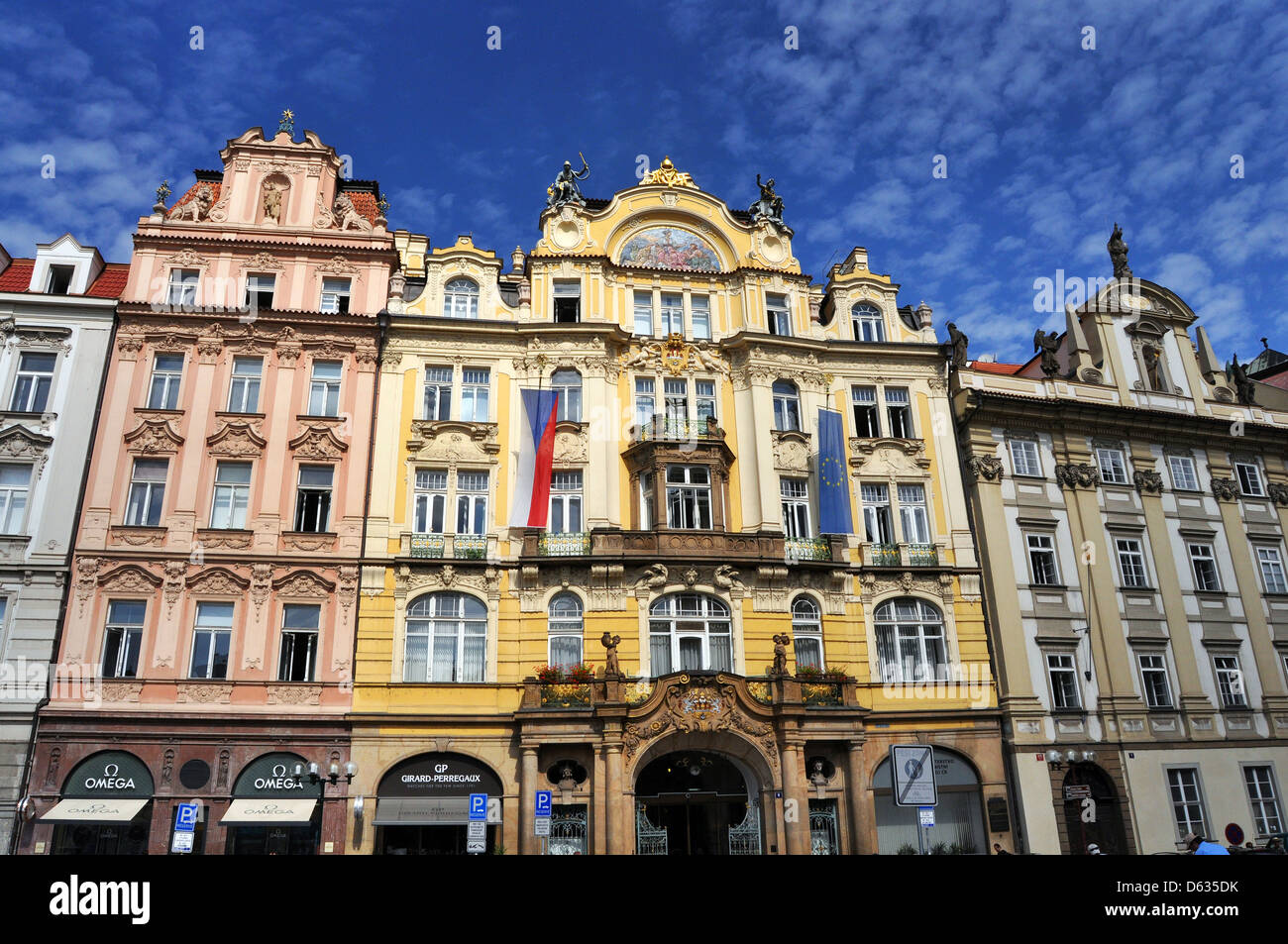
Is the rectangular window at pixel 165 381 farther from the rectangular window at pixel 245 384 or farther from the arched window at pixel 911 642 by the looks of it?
the arched window at pixel 911 642

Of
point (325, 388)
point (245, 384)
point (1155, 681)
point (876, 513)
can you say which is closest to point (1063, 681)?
point (1155, 681)

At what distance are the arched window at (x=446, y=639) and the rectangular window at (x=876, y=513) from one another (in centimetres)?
1402

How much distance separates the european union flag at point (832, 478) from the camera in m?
32.7

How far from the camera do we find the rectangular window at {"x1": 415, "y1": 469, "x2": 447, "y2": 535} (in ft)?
103

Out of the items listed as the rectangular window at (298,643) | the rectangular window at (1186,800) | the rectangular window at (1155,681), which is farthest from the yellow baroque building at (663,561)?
the rectangular window at (1186,800)

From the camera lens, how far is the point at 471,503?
105 feet

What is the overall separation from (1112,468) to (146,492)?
35.1m

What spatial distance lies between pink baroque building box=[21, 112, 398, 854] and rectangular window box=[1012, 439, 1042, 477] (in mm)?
23914

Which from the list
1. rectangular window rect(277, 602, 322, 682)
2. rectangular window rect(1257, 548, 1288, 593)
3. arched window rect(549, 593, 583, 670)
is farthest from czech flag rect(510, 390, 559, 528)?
rectangular window rect(1257, 548, 1288, 593)

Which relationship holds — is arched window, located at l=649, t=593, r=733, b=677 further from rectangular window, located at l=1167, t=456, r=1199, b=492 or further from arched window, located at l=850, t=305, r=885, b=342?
rectangular window, located at l=1167, t=456, r=1199, b=492

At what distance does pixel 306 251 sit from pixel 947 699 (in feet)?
90.6
